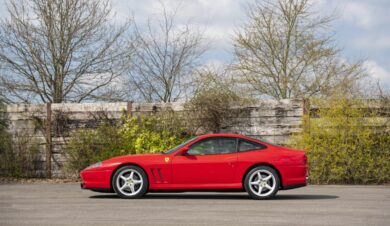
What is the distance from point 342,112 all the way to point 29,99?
1189cm

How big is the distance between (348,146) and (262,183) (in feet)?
17.4

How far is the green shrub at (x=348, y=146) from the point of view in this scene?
1680cm

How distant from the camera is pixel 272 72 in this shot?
27.1 meters

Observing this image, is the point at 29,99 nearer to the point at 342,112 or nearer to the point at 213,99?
the point at 213,99

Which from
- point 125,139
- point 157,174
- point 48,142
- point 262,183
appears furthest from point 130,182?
point 48,142

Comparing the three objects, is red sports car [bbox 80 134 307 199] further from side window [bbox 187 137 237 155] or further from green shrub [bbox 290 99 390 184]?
green shrub [bbox 290 99 390 184]

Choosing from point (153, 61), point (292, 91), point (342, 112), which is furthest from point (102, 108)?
point (292, 91)

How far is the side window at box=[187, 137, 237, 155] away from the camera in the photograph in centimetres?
1258

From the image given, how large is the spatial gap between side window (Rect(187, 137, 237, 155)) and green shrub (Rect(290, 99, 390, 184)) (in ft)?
16.3

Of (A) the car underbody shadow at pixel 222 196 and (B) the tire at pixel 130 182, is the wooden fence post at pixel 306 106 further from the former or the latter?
(B) the tire at pixel 130 182

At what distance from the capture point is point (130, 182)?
40.7 feet

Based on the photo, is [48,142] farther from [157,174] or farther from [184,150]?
[184,150]

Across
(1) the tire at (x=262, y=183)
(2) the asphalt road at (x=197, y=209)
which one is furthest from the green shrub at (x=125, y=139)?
(1) the tire at (x=262, y=183)

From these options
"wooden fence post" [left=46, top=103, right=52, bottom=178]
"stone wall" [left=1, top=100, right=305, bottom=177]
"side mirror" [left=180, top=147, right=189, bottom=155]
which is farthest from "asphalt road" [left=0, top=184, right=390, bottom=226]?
"wooden fence post" [left=46, top=103, right=52, bottom=178]
